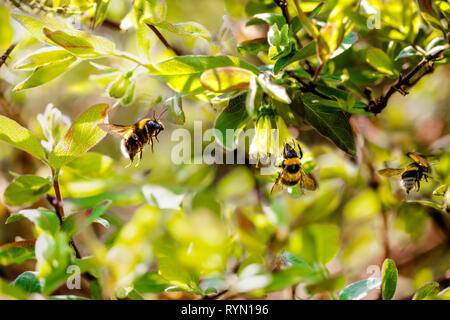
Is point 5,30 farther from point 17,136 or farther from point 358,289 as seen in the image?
point 358,289

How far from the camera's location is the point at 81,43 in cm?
37

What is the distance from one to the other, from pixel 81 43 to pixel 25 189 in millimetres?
217

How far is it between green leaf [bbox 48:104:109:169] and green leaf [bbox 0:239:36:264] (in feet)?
0.36

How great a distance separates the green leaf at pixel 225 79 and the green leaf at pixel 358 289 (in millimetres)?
292

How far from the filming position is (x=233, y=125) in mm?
413

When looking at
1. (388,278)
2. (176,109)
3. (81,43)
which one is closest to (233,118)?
(176,109)

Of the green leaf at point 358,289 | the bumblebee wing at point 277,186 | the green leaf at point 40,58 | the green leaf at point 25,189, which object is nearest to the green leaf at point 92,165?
the green leaf at point 25,189

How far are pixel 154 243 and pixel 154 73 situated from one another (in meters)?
0.21

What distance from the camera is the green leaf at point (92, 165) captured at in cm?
52

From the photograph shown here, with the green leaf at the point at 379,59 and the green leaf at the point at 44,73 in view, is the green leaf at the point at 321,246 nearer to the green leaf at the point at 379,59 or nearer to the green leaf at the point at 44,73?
the green leaf at the point at 379,59

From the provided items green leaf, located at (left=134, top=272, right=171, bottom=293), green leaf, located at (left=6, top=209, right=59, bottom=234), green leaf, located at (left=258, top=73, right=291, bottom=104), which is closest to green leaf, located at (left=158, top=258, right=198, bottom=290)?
green leaf, located at (left=134, top=272, right=171, bottom=293)

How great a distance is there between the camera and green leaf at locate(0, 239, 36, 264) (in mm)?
425
